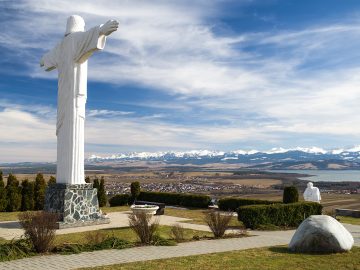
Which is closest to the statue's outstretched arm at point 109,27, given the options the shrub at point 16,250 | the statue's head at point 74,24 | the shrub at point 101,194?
the statue's head at point 74,24

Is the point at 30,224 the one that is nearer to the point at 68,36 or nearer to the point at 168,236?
the point at 168,236

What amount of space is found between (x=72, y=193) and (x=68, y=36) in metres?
5.90

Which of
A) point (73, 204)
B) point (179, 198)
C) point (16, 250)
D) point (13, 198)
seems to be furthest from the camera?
point (179, 198)

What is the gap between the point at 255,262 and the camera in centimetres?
898

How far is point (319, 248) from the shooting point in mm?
10094

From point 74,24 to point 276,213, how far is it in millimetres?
10662

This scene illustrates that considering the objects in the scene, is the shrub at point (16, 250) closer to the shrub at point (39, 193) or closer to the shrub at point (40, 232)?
the shrub at point (40, 232)

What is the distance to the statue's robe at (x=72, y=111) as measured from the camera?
616 inches

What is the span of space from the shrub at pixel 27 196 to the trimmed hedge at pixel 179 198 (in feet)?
22.4

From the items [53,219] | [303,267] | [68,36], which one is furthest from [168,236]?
[68,36]

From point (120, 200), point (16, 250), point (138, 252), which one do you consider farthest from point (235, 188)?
point (16, 250)

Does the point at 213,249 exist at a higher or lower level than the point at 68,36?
lower

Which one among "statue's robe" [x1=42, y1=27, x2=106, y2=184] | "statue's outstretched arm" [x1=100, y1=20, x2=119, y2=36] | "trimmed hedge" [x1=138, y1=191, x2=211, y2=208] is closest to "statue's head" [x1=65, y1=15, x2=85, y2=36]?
"statue's robe" [x1=42, y1=27, x2=106, y2=184]

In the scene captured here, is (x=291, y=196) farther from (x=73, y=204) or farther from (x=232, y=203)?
(x=73, y=204)
